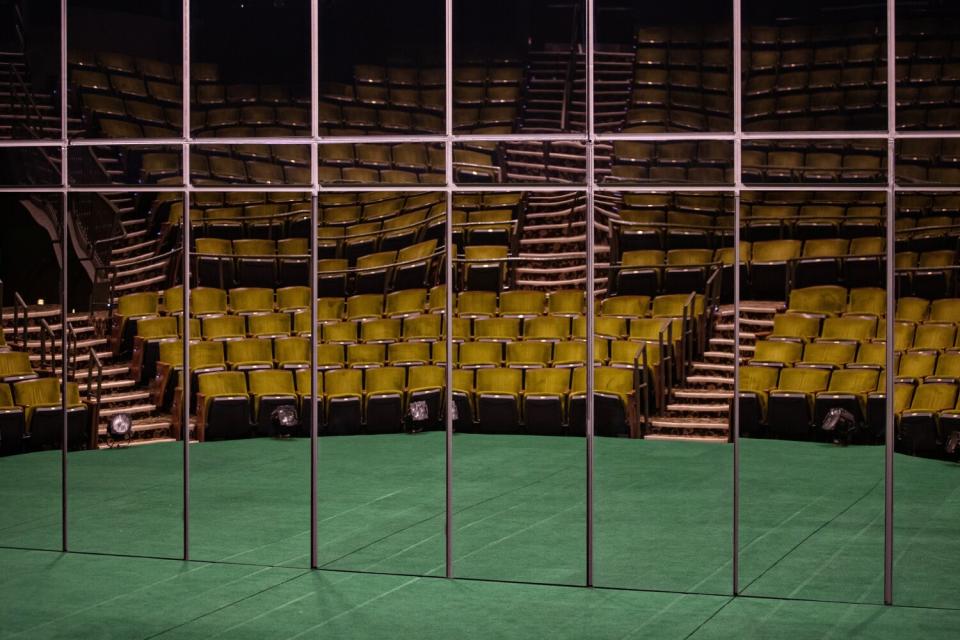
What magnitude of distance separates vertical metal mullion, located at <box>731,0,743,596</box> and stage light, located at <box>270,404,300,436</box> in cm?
300

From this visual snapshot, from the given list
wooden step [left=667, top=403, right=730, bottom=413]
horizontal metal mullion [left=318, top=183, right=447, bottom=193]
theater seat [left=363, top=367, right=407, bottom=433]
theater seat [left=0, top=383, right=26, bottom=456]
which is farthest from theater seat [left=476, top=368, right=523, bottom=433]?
theater seat [left=0, top=383, right=26, bottom=456]

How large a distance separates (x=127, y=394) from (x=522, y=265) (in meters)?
2.89

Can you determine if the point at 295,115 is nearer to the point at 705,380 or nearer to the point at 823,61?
the point at 705,380

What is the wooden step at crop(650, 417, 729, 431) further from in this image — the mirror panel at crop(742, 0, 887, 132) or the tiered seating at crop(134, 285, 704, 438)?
the mirror panel at crop(742, 0, 887, 132)

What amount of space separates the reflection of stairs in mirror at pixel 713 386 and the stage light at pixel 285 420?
246 cm

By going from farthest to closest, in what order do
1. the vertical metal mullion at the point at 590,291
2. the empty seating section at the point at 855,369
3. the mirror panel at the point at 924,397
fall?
1. the vertical metal mullion at the point at 590,291
2. the empty seating section at the point at 855,369
3. the mirror panel at the point at 924,397

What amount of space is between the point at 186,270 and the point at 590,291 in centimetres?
275

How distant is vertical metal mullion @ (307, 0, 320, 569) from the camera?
27.6 feet

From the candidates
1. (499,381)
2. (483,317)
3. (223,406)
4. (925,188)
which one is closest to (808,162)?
(925,188)

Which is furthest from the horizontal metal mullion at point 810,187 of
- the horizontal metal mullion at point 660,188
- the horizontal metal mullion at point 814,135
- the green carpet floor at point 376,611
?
the green carpet floor at point 376,611

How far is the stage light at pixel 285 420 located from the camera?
8992mm

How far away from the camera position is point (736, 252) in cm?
788

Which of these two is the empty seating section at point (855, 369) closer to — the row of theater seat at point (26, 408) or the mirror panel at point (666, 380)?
the mirror panel at point (666, 380)

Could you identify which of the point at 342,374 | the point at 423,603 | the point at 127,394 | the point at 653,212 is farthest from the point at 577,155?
the point at 127,394
